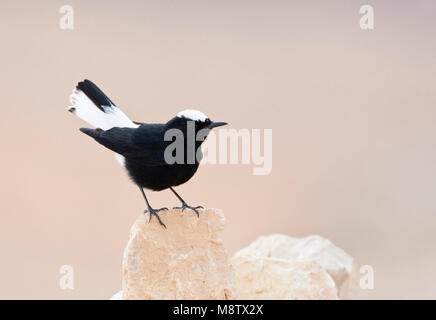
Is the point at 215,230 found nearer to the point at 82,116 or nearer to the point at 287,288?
the point at 287,288

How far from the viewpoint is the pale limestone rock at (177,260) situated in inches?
146

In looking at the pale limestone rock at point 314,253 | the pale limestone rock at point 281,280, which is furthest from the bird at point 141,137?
the pale limestone rock at point 314,253

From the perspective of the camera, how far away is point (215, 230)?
12.9 ft

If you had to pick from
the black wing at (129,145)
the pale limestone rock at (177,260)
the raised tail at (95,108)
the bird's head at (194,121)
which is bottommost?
the pale limestone rock at (177,260)

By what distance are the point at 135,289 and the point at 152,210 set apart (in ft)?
1.71

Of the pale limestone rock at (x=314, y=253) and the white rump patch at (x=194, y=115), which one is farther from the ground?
the white rump patch at (x=194, y=115)

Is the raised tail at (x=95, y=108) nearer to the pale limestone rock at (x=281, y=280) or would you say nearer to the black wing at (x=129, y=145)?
the black wing at (x=129, y=145)

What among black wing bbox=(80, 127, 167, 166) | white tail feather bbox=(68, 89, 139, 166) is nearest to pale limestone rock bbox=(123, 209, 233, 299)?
black wing bbox=(80, 127, 167, 166)

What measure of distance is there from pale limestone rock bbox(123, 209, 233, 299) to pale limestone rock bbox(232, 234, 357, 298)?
4.14 feet

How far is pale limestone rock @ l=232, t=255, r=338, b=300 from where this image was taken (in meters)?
4.43

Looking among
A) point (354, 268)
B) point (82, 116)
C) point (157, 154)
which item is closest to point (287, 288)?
point (354, 268)

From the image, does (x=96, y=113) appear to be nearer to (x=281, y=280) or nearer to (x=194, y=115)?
(x=194, y=115)

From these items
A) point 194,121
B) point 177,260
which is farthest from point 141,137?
point 177,260

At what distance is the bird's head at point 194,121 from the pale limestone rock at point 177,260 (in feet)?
2.03
